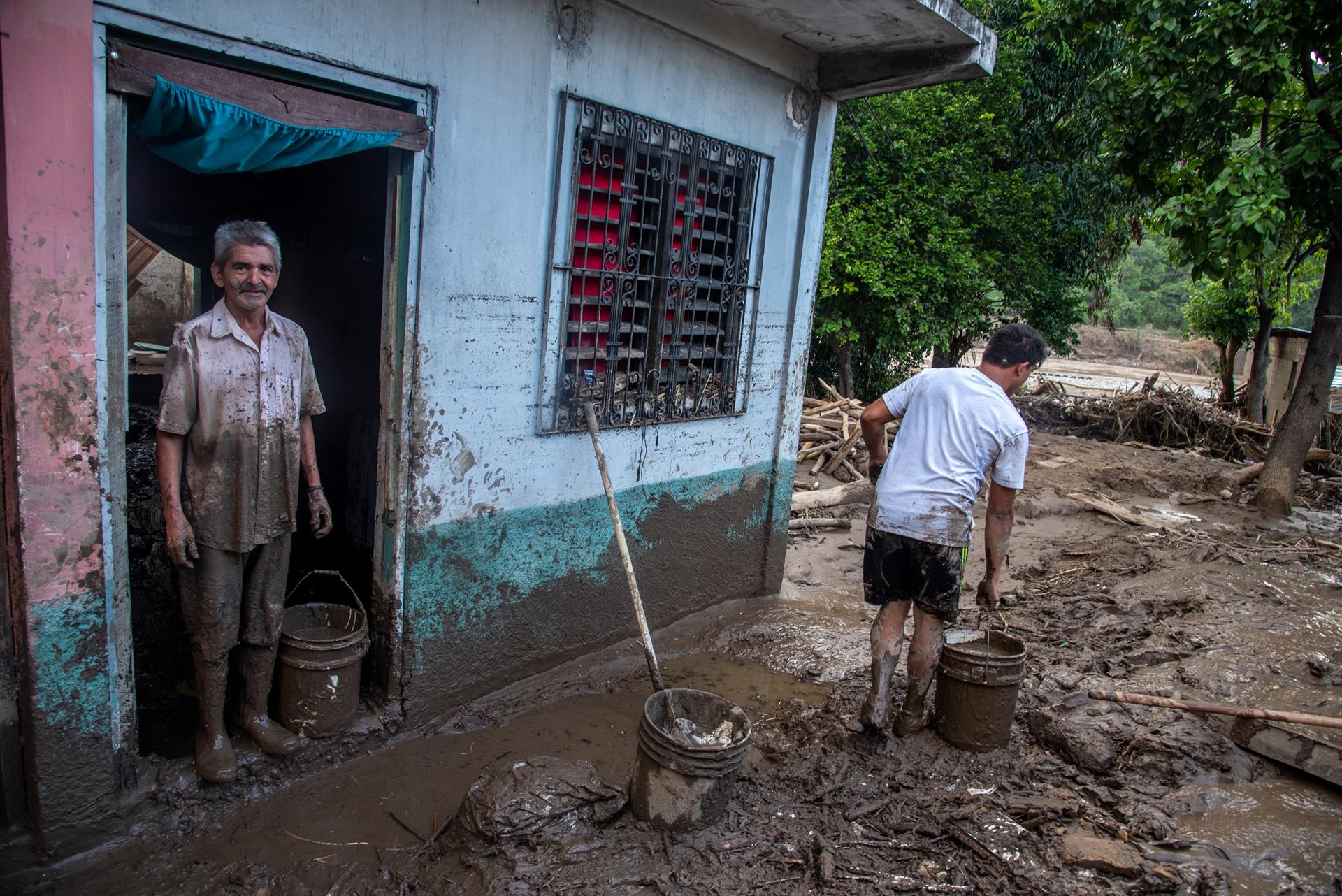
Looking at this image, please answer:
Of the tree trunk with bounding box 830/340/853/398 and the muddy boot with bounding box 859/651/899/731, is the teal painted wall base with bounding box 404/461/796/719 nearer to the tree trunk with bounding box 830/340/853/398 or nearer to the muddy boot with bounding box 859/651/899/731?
the muddy boot with bounding box 859/651/899/731

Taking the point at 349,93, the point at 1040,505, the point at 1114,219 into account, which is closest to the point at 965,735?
the point at 349,93

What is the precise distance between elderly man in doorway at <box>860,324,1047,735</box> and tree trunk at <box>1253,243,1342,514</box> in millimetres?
7651

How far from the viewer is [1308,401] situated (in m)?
9.84

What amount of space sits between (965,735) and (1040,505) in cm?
612

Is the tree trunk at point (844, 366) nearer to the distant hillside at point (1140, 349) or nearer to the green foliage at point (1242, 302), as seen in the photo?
the green foliage at point (1242, 302)

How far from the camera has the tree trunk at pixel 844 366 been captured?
13.3 metres

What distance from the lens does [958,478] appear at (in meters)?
4.19

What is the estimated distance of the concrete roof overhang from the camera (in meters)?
4.93

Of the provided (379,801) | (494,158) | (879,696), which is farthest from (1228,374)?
(379,801)

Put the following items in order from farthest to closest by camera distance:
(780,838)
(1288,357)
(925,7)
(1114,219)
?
1. (1288,357)
2. (1114,219)
3. (925,7)
4. (780,838)

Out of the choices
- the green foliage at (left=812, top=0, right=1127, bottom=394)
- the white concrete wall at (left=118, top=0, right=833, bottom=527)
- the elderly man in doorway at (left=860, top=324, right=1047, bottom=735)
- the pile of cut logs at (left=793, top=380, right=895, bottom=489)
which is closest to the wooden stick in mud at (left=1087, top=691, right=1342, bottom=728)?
the elderly man in doorway at (left=860, top=324, right=1047, bottom=735)

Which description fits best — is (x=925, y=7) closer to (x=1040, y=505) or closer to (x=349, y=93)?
(x=349, y=93)

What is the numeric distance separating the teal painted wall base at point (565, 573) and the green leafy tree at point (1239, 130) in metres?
4.89

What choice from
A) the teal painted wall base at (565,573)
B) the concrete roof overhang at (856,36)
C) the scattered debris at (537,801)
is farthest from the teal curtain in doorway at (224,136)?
the scattered debris at (537,801)
